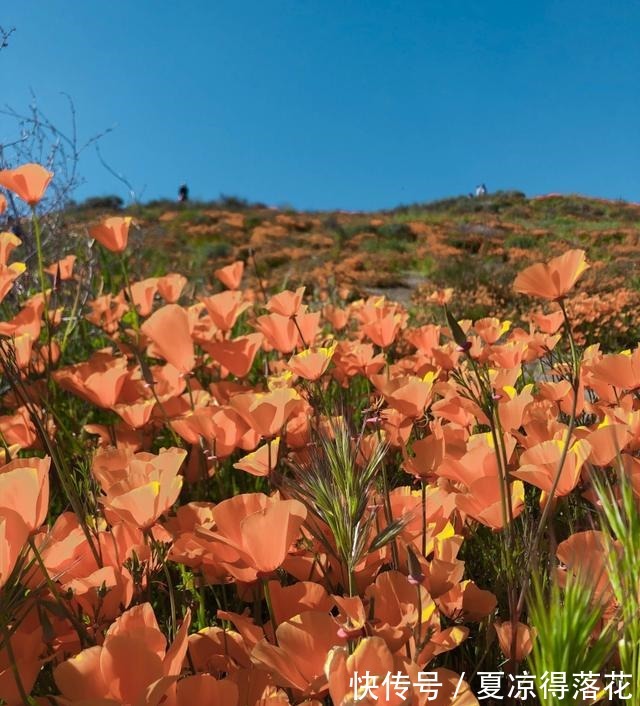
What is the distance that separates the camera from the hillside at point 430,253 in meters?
5.93

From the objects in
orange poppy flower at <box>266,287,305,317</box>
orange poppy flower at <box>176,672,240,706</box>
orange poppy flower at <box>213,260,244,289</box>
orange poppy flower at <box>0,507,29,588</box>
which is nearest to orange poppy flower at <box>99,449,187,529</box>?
orange poppy flower at <box>0,507,29,588</box>

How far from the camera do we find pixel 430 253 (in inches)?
484

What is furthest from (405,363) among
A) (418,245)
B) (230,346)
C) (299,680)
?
(418,245)

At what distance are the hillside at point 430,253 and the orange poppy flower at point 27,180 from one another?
0.79 metres

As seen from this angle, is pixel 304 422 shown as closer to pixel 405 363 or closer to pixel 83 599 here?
pixel 83 599

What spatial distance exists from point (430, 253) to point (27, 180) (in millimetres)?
11217

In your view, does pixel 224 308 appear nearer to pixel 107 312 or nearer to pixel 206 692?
pixel 107 312

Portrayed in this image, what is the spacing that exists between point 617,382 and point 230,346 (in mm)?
814

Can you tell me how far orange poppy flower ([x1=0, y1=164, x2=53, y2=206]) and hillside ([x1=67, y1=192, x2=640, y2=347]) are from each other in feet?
2.59

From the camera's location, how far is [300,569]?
83 cm

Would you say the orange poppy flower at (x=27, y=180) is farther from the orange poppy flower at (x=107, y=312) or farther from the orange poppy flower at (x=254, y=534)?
the orange poppy flower at (x=254, y=534)

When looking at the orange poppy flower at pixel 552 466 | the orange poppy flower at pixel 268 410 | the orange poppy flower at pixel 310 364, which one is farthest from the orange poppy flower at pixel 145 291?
the orange poppy flower at pixel 552 466

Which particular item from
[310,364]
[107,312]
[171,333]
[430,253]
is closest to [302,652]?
[310,364]

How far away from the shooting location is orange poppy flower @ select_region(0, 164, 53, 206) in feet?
4.83
